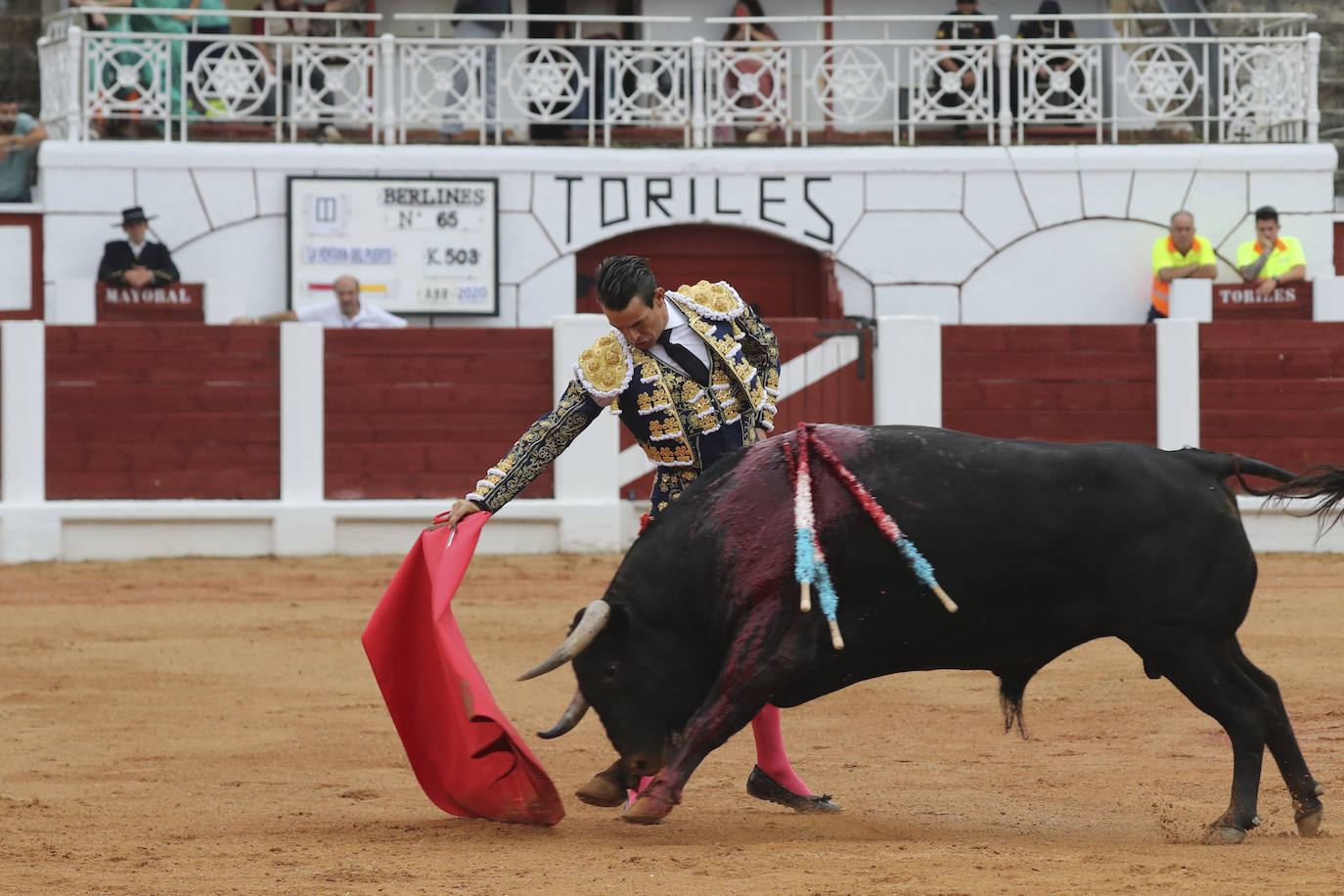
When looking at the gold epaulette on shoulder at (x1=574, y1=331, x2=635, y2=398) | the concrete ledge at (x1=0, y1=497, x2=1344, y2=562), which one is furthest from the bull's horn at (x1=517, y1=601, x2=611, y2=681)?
the concrete ledge at (x1=0, y1=497, x2=1344, y2=562)

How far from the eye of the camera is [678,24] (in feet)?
41.9

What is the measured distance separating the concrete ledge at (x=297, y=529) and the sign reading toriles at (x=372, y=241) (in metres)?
1.81

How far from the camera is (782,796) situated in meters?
4.04

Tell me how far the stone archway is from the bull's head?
24.2 ft

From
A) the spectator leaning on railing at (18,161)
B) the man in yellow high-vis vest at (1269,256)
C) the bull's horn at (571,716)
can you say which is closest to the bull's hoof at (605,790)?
the bull's horn at (571,716)

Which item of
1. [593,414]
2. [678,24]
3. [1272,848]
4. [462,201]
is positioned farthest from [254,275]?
[1272,848]

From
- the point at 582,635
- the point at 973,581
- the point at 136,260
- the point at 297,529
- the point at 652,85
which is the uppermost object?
the point at 652,85

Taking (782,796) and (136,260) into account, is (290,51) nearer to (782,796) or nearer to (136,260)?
(136,260)

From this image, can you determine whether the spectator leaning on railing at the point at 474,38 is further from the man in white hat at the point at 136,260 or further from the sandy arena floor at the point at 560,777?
the sandy arena floor at the point at 560,777

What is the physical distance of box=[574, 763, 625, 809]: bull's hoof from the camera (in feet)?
12.4

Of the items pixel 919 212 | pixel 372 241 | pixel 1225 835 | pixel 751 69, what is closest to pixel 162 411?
pixel 372 241

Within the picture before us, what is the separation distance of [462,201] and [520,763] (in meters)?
7.39

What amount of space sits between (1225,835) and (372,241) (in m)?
7.96

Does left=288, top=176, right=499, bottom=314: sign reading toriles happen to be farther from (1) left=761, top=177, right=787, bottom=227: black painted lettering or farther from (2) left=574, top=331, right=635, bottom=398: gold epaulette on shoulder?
(2) left=574, top=331, right=635, bottom=398: gold epaulette on shoulder
